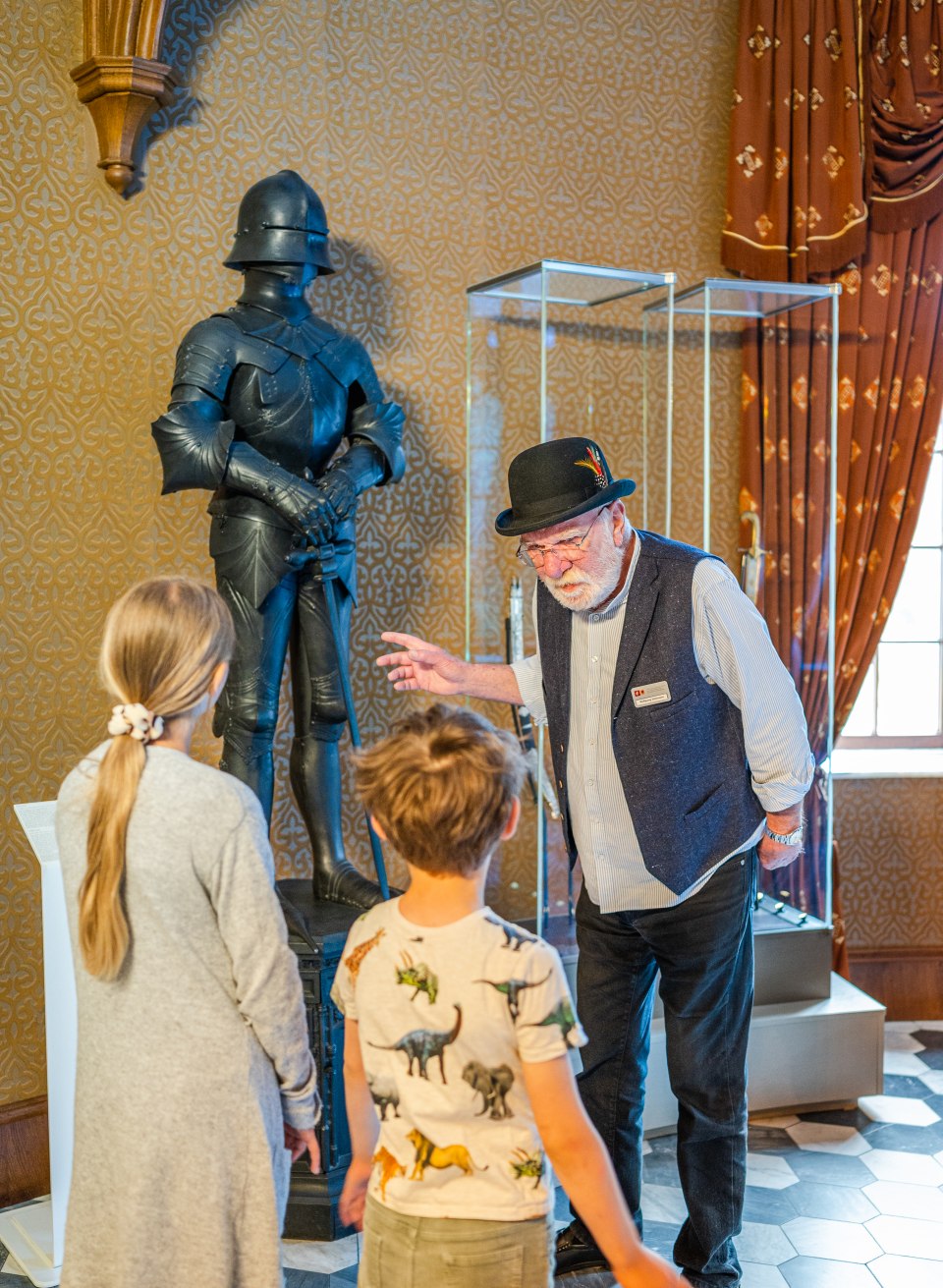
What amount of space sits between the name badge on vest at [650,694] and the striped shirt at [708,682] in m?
0.07

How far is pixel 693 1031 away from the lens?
241cm

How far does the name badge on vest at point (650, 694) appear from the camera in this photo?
232 cm

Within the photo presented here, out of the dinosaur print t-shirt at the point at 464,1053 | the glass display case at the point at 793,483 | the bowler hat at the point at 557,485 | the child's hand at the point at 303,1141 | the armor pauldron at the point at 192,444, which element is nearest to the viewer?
the dinosaur print t-shirt at the point at 464,1053

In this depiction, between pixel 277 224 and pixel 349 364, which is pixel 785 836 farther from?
pixel 277 224

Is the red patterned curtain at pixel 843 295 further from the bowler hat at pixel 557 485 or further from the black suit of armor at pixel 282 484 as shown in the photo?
the bowler hat at pixel 557 485

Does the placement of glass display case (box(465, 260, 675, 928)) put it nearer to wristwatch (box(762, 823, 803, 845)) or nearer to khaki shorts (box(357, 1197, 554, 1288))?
wristwatch (box(762, 823, 803, 845))

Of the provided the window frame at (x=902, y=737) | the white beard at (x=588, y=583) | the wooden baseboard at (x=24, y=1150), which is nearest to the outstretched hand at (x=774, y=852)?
the white beard at (x=588, y=583)

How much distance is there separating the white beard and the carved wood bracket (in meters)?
1.66

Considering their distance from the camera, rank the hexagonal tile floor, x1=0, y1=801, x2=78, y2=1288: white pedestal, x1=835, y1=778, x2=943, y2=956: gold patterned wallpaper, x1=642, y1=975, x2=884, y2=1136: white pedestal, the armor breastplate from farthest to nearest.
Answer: x1=835, y1=778, x2=943, y2=956: gold patterned wallpaper
x1=642, y1=975, x2=884, y2=1136: white pedestal
the armor breastplate
the hexagonal tile floor
x1=0, y1=801, x2=78, y2=1288: white pedestal

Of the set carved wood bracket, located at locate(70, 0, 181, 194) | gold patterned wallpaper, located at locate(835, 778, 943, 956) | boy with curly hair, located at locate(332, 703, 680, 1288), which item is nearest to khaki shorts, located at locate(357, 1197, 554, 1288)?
boy with curly hair, located at locate(332, 703, 680, 1288)

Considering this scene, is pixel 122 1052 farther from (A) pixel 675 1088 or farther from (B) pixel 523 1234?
(A) pixel 675 1088

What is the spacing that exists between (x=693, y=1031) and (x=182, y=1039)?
3.76 feet

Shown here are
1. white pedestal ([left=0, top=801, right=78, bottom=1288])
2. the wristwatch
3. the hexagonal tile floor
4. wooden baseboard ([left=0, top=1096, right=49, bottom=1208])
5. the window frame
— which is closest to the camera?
the wristwatch

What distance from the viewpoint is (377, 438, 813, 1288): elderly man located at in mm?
2301
